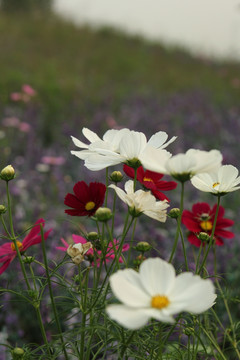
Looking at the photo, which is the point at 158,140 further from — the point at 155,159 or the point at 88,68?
the point at 88,68

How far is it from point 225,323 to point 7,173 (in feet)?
3.75

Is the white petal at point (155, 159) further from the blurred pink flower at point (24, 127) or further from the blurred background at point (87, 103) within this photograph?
the blurred pink flower at point (24, 127)

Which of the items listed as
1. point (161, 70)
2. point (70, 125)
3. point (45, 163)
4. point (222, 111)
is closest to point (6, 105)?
point (70, 125)

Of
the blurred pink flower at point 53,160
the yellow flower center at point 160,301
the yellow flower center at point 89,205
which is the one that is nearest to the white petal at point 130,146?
the yellow flower center at point 89,205

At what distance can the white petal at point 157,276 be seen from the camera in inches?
21.8

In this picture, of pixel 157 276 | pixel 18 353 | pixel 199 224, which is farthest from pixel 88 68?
pixel 157 276

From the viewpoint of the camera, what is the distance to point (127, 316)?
0.48 metres

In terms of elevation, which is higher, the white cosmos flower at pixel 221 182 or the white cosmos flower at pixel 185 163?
the white cosmos flower at pixel 185 163

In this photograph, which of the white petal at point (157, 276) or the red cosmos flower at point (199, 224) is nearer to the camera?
the white petal at point (157, 276)

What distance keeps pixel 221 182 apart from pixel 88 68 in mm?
6582

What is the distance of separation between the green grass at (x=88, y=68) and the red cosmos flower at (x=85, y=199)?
3.34 meters

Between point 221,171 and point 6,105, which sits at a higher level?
point 221,171

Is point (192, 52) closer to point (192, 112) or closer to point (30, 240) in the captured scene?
point (192, 112)

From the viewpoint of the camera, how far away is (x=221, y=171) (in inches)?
31.1
